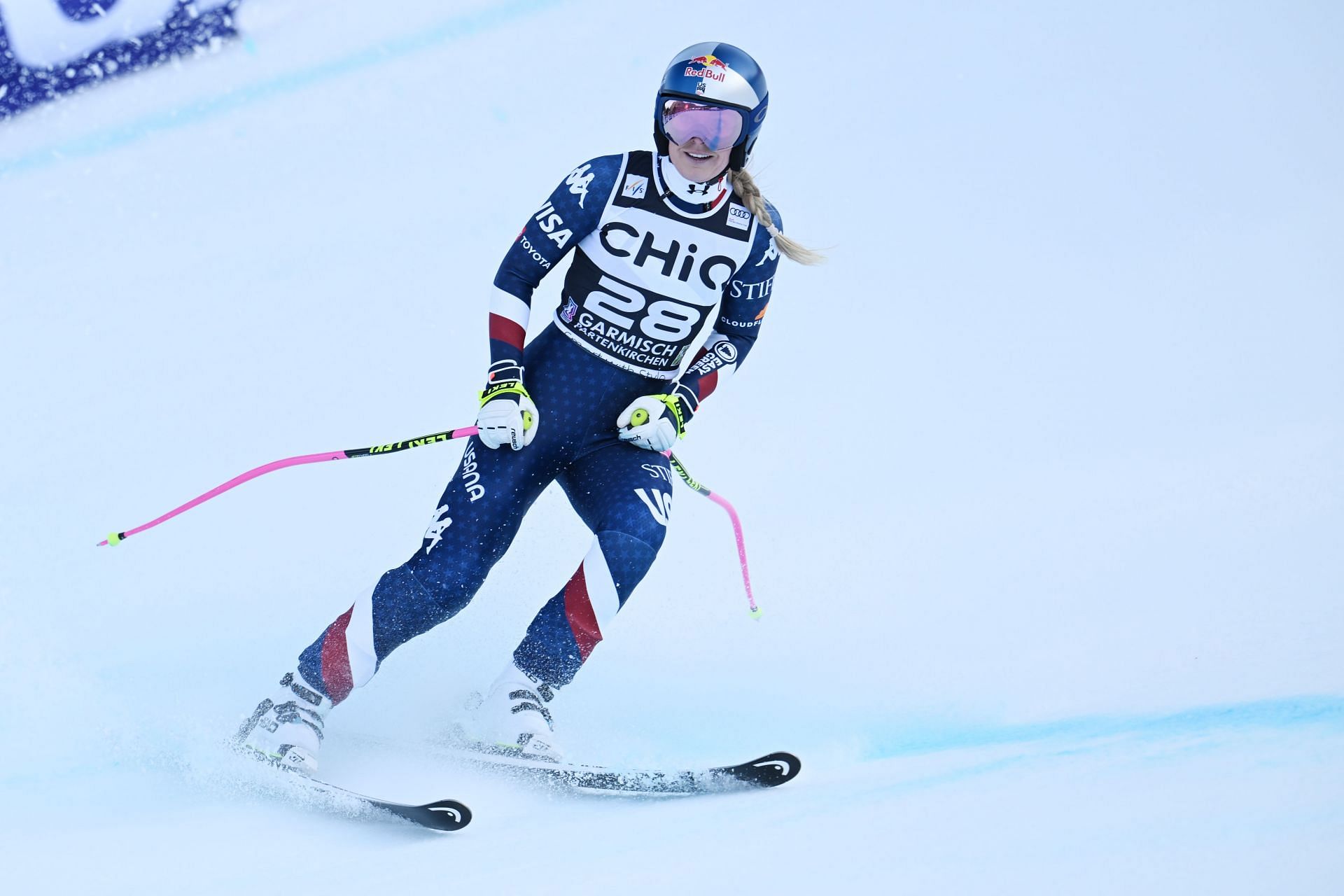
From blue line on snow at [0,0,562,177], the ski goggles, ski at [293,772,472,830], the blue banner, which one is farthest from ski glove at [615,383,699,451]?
the blue banner

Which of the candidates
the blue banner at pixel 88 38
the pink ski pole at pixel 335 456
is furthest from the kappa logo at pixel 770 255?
the blue banner at pixel 88 38

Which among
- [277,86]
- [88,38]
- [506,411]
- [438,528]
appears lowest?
[438,528]

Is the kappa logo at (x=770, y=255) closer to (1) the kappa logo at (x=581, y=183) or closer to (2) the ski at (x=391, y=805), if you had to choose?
(1) the kappa logo at (x=581, y=183)

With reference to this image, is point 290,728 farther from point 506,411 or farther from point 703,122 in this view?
point 703,122

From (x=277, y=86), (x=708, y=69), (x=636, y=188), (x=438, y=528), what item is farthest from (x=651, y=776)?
(x=277, y=86)

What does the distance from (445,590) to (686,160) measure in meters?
1.35

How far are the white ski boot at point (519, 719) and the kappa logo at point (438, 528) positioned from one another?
1.48ft

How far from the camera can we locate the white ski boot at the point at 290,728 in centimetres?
327

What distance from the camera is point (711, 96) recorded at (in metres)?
3.29

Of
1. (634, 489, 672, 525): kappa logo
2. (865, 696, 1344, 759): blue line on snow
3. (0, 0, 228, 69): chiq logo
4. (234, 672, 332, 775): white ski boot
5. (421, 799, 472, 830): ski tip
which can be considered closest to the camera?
(421, 799, 472, 830): ski tip

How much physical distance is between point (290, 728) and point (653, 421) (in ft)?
4.23

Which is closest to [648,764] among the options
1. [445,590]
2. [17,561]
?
[445,590]

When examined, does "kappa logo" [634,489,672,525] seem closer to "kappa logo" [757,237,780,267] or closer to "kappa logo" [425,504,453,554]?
"kappa logo" [425,504,453,554]

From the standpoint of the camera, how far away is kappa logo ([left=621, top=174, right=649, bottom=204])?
11.4 feet
